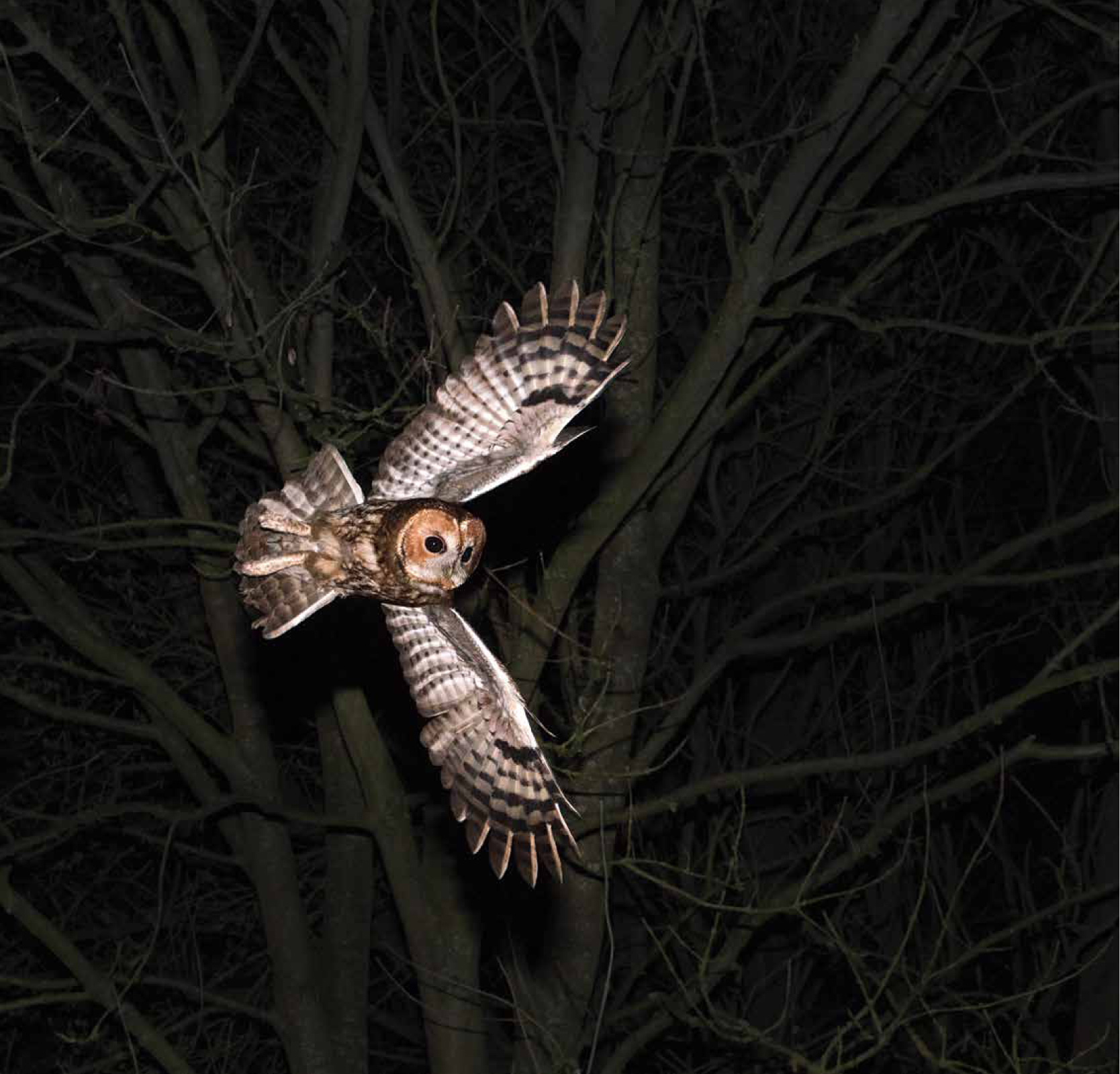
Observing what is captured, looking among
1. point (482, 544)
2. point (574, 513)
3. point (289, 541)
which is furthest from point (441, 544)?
point (574, 513)

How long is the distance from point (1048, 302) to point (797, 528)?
3.23 m

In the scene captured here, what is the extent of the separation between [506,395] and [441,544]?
890 mm

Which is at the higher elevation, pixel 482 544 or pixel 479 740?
pixel 482 544

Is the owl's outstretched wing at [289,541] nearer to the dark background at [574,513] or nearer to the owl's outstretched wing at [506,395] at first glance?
the owl's outstretched wing at [506,395]

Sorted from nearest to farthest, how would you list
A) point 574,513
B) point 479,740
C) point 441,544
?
point 441,544 < point 479,740 < point 574,513

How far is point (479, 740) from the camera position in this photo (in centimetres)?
473

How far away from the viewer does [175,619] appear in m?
8.60

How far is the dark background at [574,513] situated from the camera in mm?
6418

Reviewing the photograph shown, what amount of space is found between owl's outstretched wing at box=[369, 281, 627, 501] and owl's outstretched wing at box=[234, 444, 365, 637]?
0.55 ft

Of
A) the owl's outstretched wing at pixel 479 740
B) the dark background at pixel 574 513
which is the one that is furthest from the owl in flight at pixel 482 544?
the dark background at pixel 574 513

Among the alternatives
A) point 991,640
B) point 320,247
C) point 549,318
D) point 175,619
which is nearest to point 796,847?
point 991,640

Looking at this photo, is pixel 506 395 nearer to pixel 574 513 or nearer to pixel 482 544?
pixel 482 544

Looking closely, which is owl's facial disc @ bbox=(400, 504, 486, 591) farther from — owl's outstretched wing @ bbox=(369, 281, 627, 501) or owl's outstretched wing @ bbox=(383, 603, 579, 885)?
owl's outstretched wing @ bbox=(369, 281, 627, 501)

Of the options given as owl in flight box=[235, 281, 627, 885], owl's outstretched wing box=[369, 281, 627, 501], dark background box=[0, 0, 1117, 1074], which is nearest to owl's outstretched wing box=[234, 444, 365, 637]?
owl in flight box=[235, 281, 627, 885]
